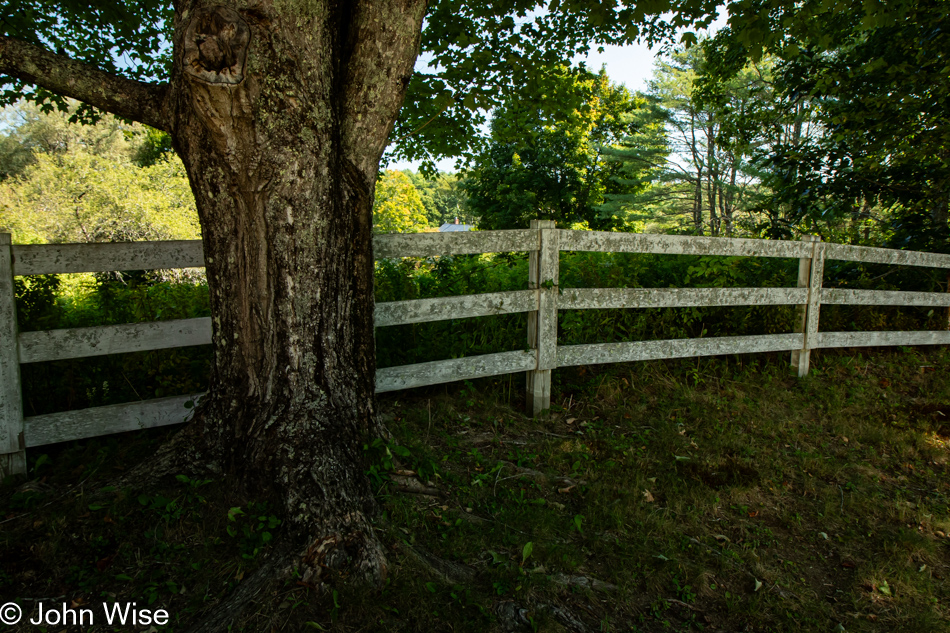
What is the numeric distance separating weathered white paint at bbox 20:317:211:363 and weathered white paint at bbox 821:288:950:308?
6.05 meters

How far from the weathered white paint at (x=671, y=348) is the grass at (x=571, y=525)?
37cm

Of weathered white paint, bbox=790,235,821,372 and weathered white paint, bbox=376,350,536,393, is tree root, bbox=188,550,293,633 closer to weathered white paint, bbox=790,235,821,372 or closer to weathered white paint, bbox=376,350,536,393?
weathered white paint, bbox=376,350,536,393

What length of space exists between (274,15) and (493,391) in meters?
3.15

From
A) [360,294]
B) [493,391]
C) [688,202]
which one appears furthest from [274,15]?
[688,202]

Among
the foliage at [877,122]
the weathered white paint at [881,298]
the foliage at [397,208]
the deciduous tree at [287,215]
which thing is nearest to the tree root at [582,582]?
the deciduous tree at [287,215]

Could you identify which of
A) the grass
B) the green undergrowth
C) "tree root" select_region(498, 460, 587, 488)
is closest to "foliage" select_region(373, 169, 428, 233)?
the green undergrowth

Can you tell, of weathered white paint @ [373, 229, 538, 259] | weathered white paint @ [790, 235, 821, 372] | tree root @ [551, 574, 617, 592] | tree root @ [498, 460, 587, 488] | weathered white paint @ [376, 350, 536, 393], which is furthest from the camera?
weathered white paint @ [790, 235, 821, 372]

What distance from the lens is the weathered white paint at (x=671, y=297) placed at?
15.1ft

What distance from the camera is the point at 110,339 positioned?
323 centimetres

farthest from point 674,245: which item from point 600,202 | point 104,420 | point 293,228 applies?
point 600,202

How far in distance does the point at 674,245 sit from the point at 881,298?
3171 mm

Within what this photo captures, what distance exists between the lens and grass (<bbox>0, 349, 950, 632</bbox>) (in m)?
2.38

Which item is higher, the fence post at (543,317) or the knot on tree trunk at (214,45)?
the knot on tree trunk at (214,45)

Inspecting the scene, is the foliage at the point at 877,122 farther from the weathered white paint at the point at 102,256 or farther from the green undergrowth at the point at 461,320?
the weathered white paint at the point at 102,256
